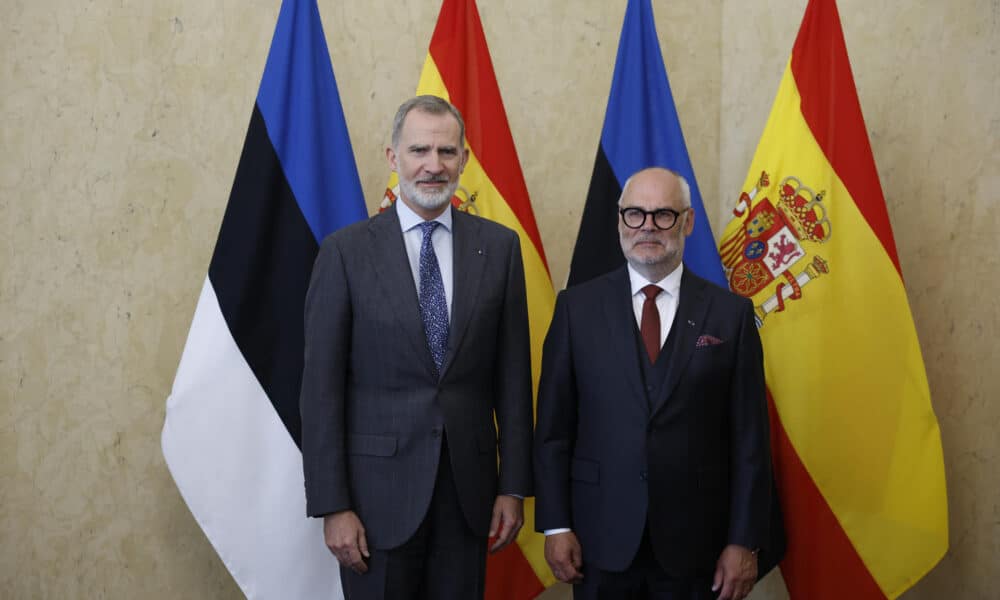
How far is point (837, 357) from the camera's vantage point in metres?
2.51

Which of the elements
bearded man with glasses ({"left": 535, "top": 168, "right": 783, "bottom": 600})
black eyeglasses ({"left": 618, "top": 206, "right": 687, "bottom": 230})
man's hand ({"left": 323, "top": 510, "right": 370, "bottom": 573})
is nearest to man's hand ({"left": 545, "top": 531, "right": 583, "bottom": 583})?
bearded man with glasses ({"left": 535, "top": 168, "right": 783, "bottom": 600})

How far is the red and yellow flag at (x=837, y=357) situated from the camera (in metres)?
2.44

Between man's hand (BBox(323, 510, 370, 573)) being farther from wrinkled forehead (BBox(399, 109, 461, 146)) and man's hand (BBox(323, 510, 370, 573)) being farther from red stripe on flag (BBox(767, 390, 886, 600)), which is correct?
red stripe on flag (BBox(767, 390, 886, 600))

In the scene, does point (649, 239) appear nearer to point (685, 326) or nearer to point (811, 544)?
point (685, 326)

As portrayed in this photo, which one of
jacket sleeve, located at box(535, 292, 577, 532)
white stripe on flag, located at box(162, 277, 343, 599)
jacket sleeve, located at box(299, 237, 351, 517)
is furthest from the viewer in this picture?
white stripe on flag, located at box(162, 277, 343, 599)

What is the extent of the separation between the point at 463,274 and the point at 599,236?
81 cm

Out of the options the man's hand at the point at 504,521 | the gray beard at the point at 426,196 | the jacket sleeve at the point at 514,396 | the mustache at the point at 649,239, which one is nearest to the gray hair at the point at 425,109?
the gray beard at the point at 426,196

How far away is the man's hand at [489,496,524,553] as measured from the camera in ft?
6.49

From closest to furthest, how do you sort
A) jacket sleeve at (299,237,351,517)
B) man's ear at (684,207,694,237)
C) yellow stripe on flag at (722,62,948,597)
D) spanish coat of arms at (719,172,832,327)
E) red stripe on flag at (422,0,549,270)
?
jacket sleeve at (299,237,351,517)
man's ear at (684,207,694,237)
yellow stripe on flag at (722,62,948,597)
spanish coat of arms at (719,172,832,327)
red stripe on flag at (422,0,549,270)

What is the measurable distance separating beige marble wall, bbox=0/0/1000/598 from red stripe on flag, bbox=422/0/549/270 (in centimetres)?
39

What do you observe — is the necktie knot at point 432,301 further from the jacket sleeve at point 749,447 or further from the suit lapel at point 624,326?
the jacket sleeve at point 749,447

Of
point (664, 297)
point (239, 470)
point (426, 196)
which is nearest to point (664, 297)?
point (664, 297)

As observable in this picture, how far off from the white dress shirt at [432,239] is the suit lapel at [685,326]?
50 centimetres

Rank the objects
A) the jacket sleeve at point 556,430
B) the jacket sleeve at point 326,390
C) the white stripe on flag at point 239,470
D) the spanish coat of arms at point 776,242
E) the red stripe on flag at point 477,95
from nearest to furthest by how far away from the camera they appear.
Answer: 1. the jacket sleeve at point 326,390
2. the jacket sleeve at point 556,430
3. the white stripe on flag at point 239,470
4. the spanish coat of arms at point 776,242
5. the red stripe on flag at point 477,95
